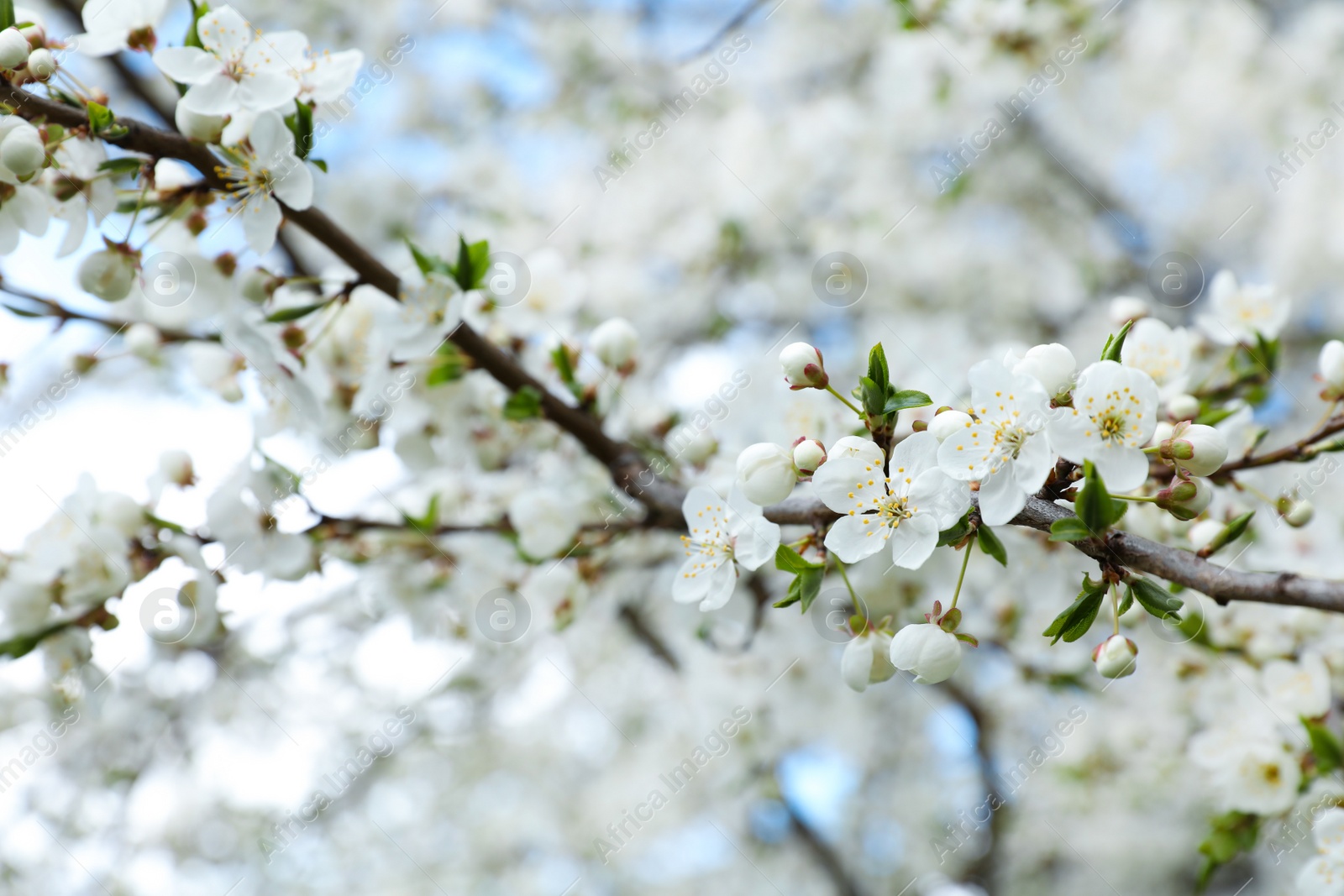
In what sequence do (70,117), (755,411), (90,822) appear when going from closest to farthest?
(70,117) < (755,411) < (90,822)

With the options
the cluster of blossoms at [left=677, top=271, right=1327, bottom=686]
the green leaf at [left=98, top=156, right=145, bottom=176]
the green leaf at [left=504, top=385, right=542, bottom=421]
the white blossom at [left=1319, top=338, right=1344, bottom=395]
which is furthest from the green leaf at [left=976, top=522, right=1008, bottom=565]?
the green leaf at [left=98, top=156, right=145, bottom=176]

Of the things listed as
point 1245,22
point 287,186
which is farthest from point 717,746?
point 1245,22

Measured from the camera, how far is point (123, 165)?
3.81ft

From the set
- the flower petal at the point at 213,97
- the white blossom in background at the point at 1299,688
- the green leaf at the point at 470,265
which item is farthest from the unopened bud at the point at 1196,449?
the flower petal at the point at 213,97

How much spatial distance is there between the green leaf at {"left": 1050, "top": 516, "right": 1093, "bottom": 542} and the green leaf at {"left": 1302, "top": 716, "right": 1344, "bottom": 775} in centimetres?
86

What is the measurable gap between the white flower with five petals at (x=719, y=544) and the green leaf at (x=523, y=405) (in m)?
0.42

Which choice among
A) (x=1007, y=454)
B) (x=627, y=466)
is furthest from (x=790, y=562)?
(x=627, y=466)

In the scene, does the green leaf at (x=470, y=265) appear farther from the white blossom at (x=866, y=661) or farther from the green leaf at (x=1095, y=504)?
the green leaf at (x=1095, y=504)

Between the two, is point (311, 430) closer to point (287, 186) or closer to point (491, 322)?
point (491, 322)

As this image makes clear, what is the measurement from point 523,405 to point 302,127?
0.52 metres

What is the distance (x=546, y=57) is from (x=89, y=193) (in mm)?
3653

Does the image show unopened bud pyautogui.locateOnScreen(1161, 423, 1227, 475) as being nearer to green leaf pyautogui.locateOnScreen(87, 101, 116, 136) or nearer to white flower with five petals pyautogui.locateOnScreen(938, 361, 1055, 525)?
white flower with five petals pyautogui.locateOnScreen(938, 361, 1055, 525)

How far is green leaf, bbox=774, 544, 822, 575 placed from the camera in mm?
953

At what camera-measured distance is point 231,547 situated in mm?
1477
